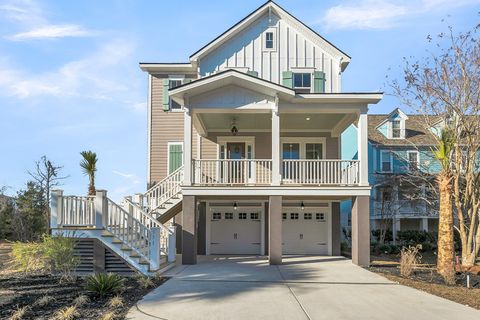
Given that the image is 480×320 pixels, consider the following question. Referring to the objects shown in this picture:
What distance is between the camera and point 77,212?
12141 mm

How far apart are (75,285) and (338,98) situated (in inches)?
382

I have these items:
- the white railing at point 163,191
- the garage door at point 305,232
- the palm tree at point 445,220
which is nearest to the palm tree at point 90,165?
the white railing at point 163,191

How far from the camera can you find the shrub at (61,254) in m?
10.3

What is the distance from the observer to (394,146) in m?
30.5

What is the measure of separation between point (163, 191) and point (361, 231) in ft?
24.3

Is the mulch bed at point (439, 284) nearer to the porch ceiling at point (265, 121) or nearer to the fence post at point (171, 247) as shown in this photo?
the porch ceiling at point (265, 121)

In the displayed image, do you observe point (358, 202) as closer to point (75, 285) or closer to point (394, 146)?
point (75, 285)

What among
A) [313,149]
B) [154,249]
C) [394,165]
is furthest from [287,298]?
[394,165]

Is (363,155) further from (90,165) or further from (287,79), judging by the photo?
(90,165)

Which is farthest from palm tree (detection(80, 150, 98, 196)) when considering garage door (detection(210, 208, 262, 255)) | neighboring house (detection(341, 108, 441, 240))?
neighboring house (detection(341, 108, 441, 240))

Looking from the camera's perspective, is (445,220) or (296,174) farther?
(296,174)

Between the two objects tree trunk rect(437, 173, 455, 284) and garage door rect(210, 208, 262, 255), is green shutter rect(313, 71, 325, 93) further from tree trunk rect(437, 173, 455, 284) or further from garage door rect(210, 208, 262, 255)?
tree trunk rect(437, 173, 455, 284)

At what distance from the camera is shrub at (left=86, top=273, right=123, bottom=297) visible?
838cm

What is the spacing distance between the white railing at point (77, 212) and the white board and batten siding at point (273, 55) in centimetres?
831
